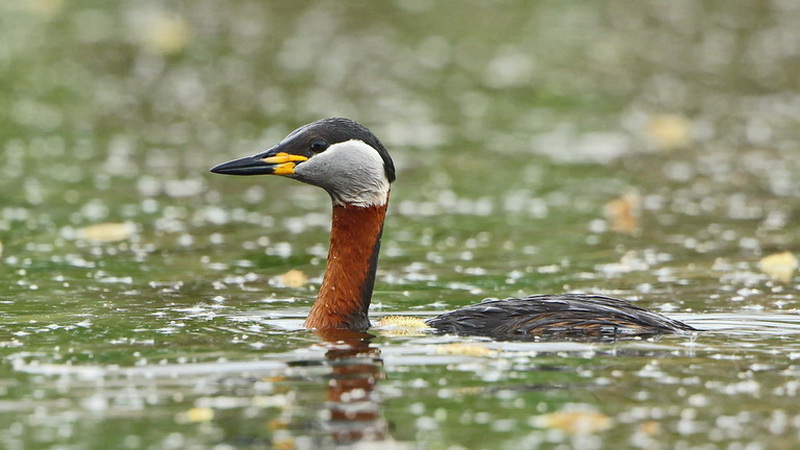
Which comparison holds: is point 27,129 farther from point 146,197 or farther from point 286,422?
point 286,422

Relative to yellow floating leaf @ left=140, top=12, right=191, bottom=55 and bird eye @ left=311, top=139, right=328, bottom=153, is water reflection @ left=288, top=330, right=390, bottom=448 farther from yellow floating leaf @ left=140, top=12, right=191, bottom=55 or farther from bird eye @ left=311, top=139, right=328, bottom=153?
yellow floating leaf @ left=140, top=12, right=191, bottom=55

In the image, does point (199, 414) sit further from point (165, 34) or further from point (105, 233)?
point (165, 34)

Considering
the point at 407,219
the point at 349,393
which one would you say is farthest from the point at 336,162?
the point at 407,219

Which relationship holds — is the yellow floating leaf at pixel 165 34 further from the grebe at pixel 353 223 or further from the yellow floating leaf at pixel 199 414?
the yellow floating leaf at pixel 199 414

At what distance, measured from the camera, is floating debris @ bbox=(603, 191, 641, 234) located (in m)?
15.6

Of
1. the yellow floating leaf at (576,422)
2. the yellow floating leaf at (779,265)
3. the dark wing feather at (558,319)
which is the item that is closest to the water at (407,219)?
the yellow floating leaf at (576,422)

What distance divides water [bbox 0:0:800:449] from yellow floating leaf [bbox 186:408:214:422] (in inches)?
2.9

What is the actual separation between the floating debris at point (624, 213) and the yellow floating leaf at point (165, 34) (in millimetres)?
12340

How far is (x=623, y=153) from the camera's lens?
2020 cm

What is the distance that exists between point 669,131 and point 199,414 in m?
14.5

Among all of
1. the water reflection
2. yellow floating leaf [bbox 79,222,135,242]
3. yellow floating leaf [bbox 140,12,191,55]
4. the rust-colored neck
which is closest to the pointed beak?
the rust-colored neck

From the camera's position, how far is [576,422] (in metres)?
7.77

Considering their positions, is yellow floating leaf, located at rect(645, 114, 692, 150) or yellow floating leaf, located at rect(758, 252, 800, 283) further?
yellow floating leaf, located at rect(645, 114, 692, 150)

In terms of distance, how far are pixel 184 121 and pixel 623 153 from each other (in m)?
6.76
